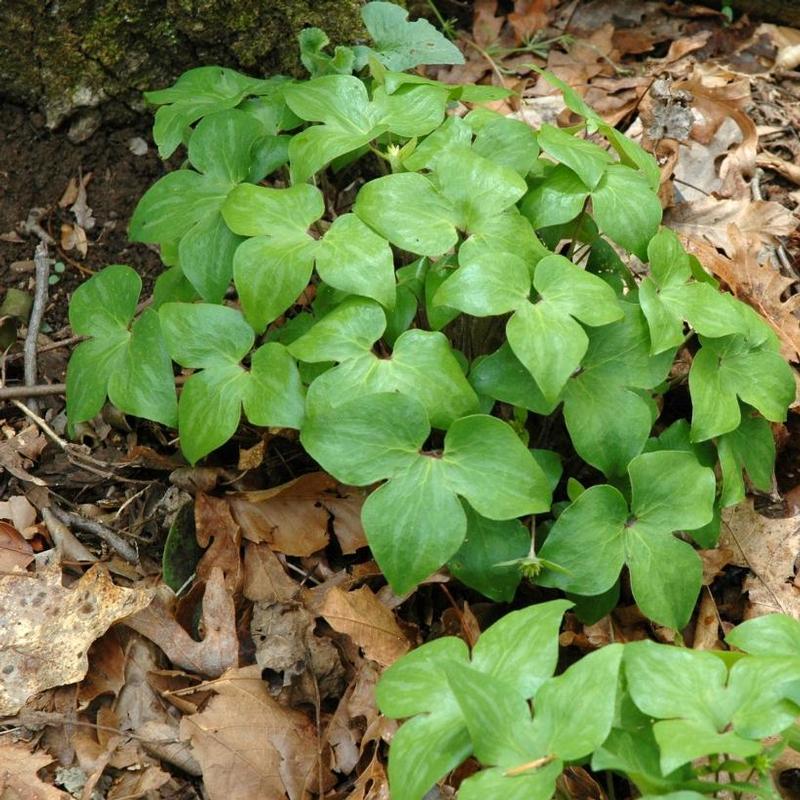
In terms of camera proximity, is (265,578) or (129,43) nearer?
(265,578)

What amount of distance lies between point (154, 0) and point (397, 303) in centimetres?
127

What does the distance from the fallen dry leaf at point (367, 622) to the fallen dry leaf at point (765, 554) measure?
33.4 inches

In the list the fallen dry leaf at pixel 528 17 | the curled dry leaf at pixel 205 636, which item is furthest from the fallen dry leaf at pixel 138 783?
the fallen dry leaf at pixel 528 17

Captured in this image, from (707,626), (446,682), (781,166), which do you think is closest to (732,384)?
(707,626)

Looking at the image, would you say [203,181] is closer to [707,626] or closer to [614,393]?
[614,393]

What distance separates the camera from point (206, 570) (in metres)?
2.22

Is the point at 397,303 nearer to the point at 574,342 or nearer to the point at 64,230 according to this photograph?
the point at 574,342

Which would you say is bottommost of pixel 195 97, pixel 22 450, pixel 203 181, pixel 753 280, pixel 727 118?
pixel 22 450

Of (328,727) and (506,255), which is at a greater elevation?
(506,255)

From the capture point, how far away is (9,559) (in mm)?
2223

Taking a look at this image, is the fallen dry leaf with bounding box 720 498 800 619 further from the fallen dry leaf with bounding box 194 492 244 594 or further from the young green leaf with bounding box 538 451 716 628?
the fallen dry leaf with bounding box 194 492 244 594

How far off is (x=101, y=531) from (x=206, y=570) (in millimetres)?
307

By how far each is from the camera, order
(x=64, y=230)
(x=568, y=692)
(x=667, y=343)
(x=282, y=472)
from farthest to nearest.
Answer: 1. (x=64, y=230)
2. (x=282, y=472)
3. (x=667, y=343)
4. (x=568, y=692)

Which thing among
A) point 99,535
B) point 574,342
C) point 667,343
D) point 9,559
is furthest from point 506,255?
point 9,559
